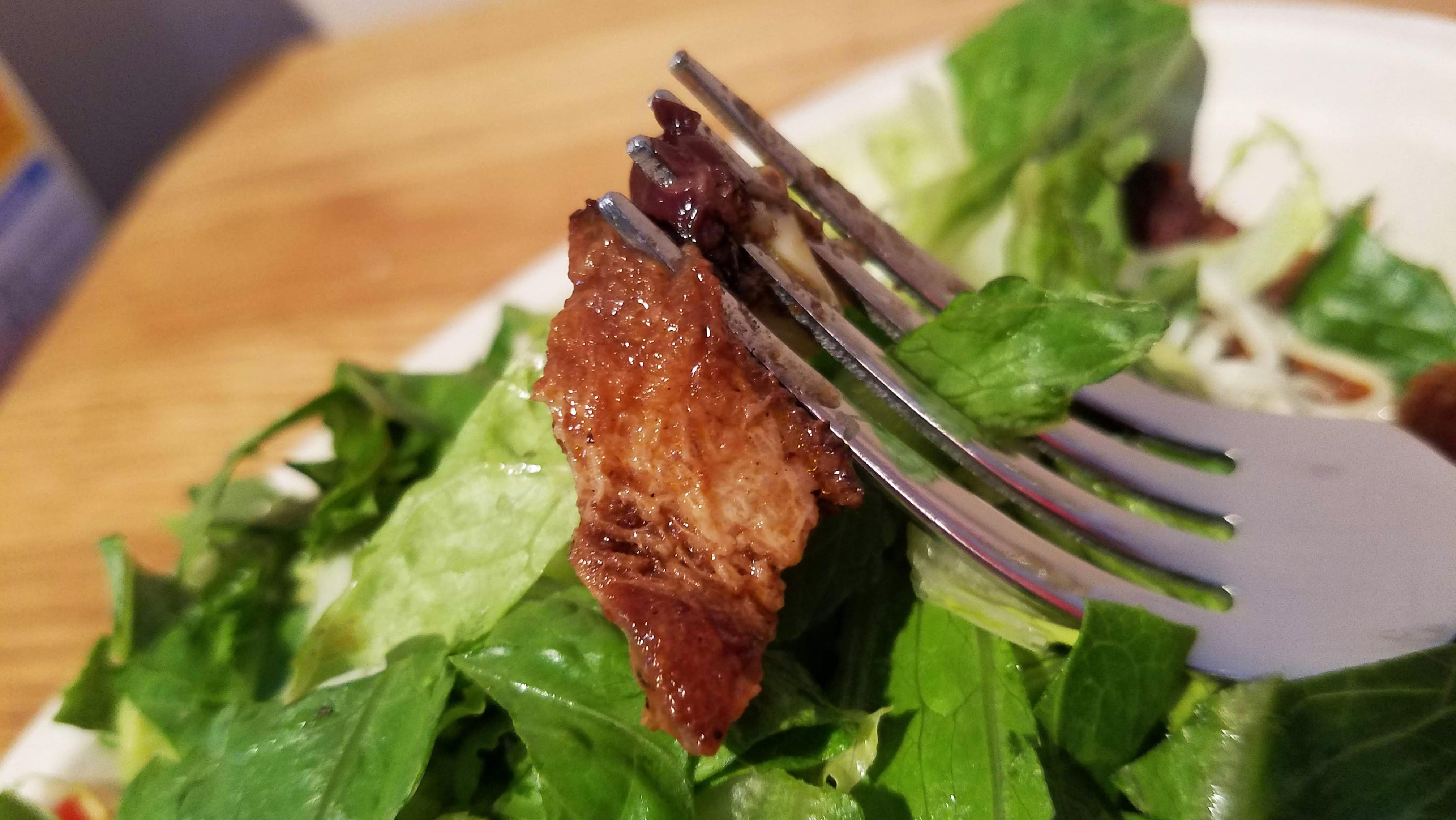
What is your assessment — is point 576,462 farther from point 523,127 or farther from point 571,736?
point 523,127

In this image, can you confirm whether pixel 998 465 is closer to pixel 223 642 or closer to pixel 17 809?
pixel 223 642

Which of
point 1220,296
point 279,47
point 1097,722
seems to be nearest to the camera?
point 1097,722

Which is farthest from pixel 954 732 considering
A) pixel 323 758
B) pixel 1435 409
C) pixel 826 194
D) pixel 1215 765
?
pixel 1435 409

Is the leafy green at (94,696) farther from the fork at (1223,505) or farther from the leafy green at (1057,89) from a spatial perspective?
the leafy green at (1057,89)

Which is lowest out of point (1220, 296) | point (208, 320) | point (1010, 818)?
point (1220, 296)

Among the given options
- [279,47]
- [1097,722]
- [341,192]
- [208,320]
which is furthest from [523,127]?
[1097,722]

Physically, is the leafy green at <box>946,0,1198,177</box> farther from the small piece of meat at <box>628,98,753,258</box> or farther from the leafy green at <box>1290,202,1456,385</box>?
the small piece of meat at <box>628,98,753,258</box>
